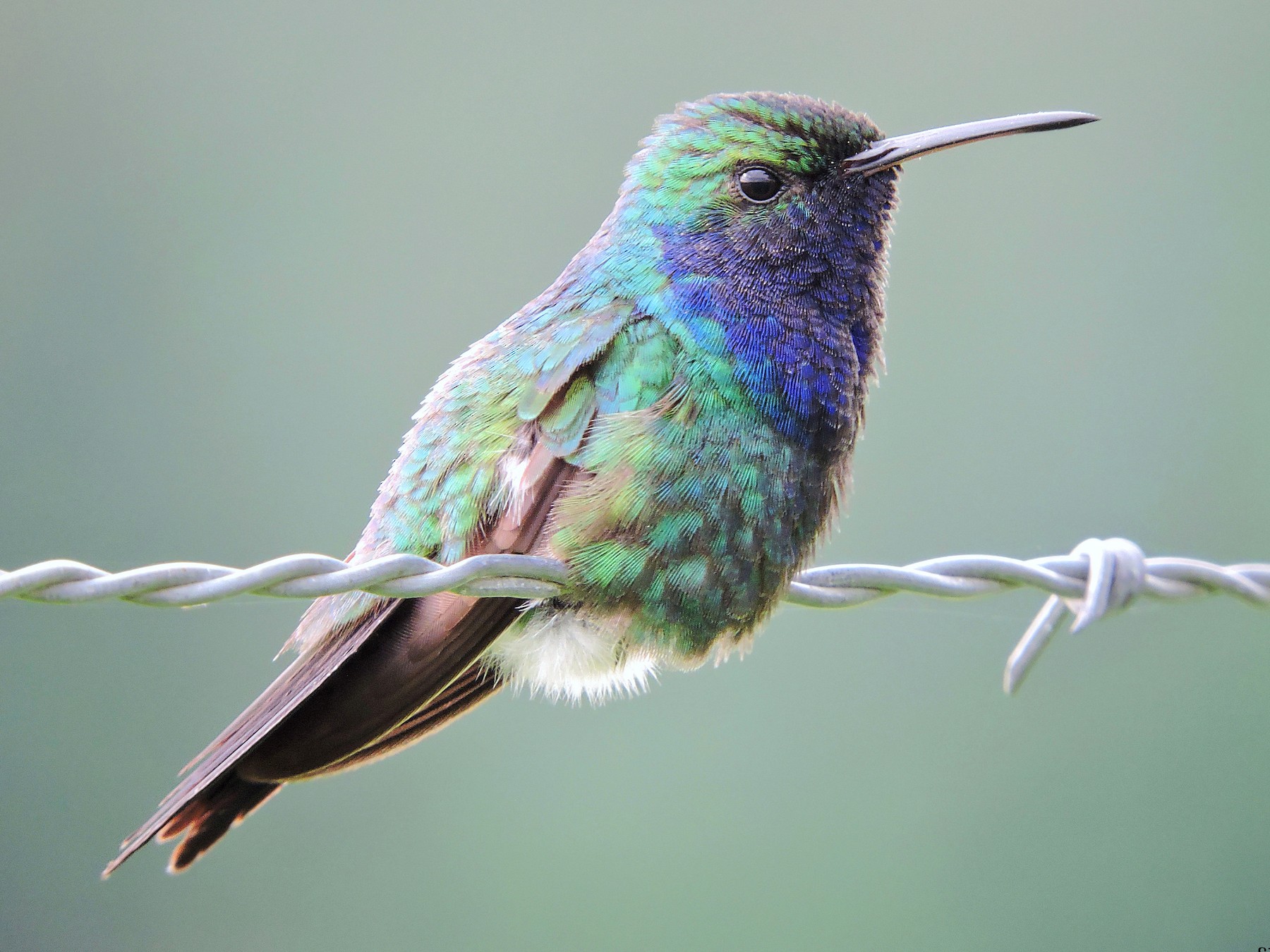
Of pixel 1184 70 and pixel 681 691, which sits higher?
pixel 1184 70

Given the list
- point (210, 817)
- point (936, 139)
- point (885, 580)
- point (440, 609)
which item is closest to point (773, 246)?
point (936, 139)

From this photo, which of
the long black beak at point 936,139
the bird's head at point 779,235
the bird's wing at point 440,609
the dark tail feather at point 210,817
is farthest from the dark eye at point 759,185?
the dark tail feather at point 210,817

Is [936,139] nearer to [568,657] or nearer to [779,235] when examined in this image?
[779,235]

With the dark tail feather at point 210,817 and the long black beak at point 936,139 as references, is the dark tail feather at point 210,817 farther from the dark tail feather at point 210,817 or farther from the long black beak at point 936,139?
the long black beak at point 936,139

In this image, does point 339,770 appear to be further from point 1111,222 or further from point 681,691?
point 1111,222

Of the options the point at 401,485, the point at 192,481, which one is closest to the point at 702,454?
the point at 401,485

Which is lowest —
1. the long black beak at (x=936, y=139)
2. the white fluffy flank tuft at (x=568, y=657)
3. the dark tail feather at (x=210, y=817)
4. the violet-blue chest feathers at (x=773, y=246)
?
the dark tail feather at (x=210, y=817)

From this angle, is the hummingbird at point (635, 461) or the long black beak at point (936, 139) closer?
the hummingbird at point (635, 461)

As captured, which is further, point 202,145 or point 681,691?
point 202,145
